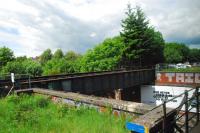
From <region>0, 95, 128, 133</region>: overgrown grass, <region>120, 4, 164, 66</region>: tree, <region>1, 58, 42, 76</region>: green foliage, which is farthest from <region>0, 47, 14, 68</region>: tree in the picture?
<region>0, 95, 128, 133</region>: overgrown grass

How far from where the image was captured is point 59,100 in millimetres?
7867

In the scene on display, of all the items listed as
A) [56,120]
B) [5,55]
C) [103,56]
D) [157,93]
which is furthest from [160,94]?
[5,55]

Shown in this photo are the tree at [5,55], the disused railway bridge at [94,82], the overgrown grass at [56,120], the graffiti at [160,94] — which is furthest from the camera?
the tree at [5,55]

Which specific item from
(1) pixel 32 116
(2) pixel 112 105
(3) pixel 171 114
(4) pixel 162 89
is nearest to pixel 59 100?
(1) pixel 32 116

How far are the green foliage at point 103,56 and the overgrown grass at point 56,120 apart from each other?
42.7 metres

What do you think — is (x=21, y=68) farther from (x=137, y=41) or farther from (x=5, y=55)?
(x=137, y=41)

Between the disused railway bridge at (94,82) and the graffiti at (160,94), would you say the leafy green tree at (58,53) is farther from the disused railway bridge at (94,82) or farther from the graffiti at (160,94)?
the graffiti at (160,94)

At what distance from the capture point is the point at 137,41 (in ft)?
139

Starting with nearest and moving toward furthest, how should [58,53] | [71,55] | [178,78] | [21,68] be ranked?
[178,78] < [21,68] < [71,55] < [58,53]

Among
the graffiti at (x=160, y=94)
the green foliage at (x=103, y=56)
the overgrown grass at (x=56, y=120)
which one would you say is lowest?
the graffiti at (x=160, y=94)

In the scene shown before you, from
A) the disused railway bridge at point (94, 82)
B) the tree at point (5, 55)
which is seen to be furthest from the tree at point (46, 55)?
the disused railway bridge at point (94, 82)

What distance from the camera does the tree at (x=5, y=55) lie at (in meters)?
61.3

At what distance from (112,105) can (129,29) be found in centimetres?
4022

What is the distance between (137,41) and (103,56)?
1568 cm
